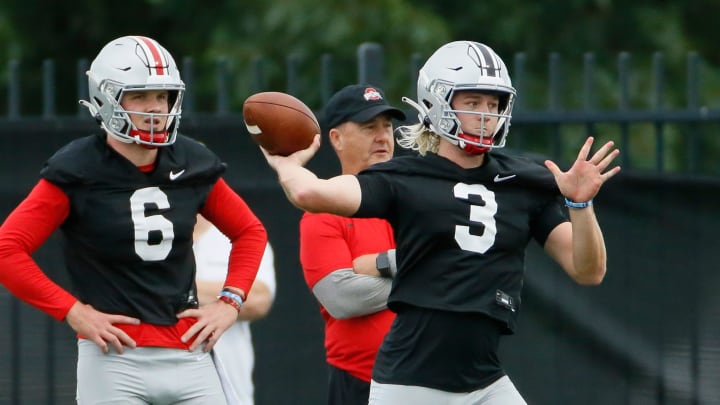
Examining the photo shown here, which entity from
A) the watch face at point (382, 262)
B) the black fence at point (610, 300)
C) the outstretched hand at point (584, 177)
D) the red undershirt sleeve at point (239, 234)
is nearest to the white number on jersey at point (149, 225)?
the red undershirt sleeve at point (239, 234)

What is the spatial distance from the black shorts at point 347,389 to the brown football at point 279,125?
1.11 metres

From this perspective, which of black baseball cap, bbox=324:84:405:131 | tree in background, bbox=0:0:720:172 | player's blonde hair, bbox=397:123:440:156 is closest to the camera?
player's blonde hair, bbox=397:123:440:156

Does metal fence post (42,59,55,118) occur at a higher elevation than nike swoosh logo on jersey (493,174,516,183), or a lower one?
higher

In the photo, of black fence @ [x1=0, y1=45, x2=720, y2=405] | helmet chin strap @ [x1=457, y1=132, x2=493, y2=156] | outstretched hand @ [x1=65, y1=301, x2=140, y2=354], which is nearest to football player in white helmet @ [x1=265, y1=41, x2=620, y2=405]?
helmet chin strap @ [x1=457, y1=132, x2=493, y2=156]

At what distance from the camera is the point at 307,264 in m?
5.60

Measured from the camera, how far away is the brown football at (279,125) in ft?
15.8

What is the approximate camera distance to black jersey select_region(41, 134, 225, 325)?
193 inches

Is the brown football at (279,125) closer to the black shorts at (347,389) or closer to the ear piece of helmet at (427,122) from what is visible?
the ear piece of helmet at (427,122)

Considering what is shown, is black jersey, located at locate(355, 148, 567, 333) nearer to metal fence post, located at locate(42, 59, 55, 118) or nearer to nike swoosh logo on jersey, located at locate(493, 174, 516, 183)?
nike swoosh logo on jersey, located at locate(493, 174, 516, 183)

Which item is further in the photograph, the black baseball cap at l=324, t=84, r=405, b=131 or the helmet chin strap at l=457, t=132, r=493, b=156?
the black baseball cap at l=324, t=84, r=405, b=131

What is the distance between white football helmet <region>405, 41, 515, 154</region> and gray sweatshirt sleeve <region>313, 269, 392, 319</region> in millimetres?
729

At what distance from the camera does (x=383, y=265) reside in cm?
540

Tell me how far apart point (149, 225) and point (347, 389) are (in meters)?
1.12

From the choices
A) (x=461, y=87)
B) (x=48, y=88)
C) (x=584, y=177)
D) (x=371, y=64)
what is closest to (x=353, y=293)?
(x=461, y=87)
